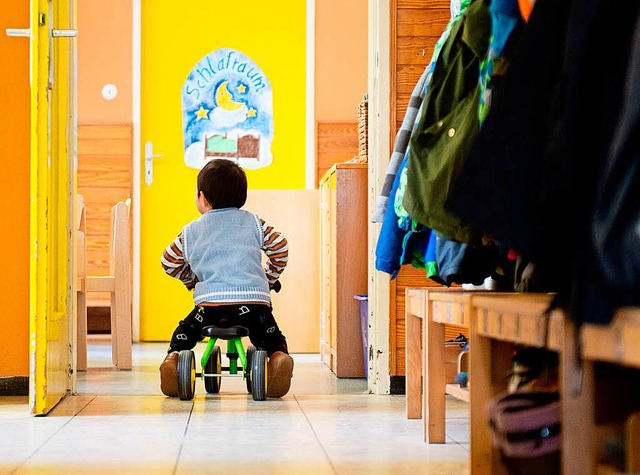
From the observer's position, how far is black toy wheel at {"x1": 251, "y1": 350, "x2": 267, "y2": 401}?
3.25 meters

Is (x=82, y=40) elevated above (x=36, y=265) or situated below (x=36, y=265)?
above

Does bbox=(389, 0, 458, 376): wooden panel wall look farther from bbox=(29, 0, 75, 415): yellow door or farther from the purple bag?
the purple bag

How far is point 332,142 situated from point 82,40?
1637 millimetres

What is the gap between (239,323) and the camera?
3365 mm

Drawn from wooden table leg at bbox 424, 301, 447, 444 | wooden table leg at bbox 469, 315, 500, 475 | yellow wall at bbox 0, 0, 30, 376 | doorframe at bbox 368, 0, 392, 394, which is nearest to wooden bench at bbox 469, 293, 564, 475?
wooden table leg at bbox 469, 315, 500, 475

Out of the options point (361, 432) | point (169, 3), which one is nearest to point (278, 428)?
point (361, 432)

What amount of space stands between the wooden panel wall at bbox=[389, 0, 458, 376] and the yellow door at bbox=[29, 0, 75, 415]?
111cm

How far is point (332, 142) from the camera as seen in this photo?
6043mm

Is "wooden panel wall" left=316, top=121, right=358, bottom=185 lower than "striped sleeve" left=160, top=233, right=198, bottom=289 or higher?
higher

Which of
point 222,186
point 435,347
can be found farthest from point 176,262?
point 435,347

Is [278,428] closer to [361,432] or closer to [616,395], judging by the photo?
[361,432]

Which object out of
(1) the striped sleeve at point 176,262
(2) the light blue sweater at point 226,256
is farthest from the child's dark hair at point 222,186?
(1) the striped sleeve at point 176,262

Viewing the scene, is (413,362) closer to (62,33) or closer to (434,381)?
(434,381)

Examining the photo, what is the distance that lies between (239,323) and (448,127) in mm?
1464
